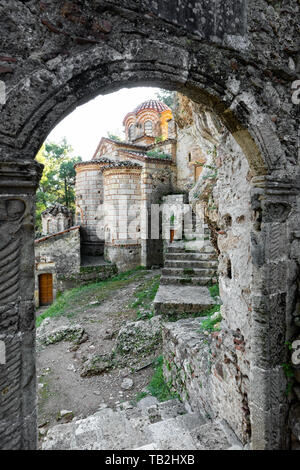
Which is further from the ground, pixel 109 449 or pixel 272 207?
pixel 272 207

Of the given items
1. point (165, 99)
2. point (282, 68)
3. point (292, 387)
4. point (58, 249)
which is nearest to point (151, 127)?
point (165, 99)

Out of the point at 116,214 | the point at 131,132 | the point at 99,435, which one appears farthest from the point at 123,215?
the point at 99,435

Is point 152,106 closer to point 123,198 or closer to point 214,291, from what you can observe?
point 123,198

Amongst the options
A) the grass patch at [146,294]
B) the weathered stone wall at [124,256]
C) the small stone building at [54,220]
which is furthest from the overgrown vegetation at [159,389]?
the small stone building at [54,220]

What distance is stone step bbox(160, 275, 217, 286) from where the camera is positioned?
21.5ft

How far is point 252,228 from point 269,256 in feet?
0.87

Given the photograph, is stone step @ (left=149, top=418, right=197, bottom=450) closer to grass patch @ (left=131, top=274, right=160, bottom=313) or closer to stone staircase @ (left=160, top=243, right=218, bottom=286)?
stone staircase @ (left=160, top=243, right=218, bottom=286)

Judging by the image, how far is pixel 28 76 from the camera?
4.57 ft

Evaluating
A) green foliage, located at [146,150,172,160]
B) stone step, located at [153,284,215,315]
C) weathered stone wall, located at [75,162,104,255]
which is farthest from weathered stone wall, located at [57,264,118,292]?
green foliage, located at [146,150,172,160]

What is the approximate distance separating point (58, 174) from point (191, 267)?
50.9 ft

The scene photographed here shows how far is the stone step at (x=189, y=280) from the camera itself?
655 centimetres

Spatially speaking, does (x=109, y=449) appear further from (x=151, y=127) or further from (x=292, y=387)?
(x=151, y=127)

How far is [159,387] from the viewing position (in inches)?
159

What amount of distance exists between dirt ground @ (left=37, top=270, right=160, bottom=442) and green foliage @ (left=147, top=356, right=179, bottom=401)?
5.5 inches
